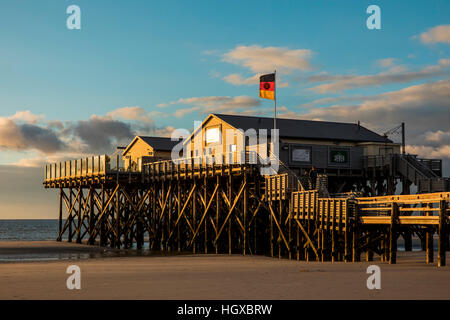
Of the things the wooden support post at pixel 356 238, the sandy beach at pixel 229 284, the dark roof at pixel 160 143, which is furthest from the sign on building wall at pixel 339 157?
the sandy beach at pixel 229 284

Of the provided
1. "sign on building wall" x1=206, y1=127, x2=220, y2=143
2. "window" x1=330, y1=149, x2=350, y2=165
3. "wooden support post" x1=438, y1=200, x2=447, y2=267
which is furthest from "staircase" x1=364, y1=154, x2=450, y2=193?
"wooden support post" x1=438, y1=200, x2=447, y2=267

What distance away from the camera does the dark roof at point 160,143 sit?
56531 mm

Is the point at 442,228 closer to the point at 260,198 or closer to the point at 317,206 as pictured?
the point at 317,206

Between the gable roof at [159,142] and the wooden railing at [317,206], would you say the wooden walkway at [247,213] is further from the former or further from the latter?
the gable roof at [159,142]

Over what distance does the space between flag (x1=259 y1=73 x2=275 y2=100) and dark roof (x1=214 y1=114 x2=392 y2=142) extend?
4.07 m

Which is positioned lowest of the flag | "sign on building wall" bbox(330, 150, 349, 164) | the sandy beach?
the sandy beach

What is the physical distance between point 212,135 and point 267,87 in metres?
7.33

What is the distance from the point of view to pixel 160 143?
58.0 meters

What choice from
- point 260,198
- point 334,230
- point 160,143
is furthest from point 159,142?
point 334,230

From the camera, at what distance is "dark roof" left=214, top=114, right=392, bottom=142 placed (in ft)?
152

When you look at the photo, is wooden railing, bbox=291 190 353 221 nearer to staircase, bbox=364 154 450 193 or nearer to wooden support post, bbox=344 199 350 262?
wooden support post, bbox=344 199 350 262

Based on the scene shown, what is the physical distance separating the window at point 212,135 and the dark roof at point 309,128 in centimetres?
106
